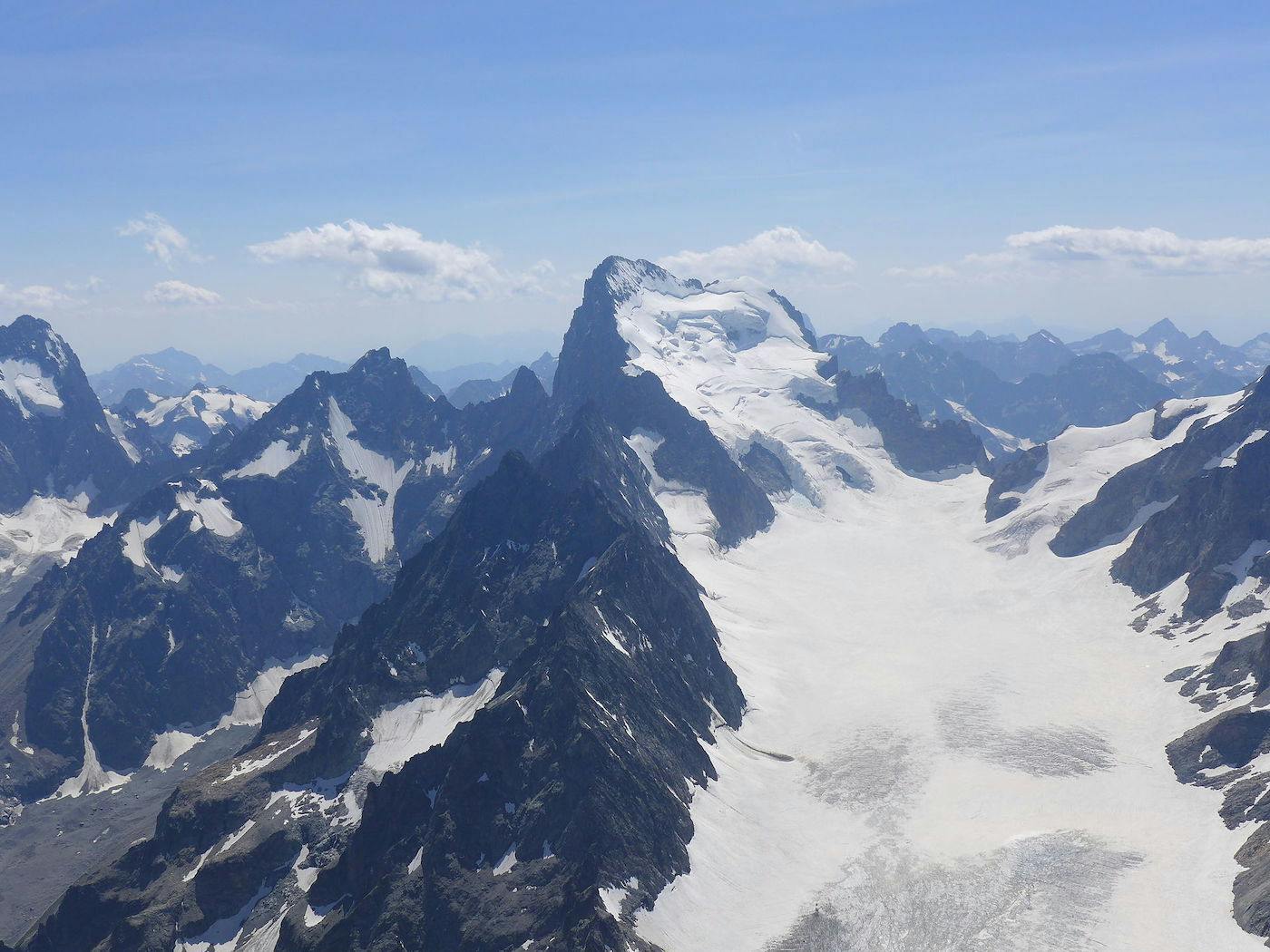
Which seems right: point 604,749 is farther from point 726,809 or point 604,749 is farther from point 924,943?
point 924,943

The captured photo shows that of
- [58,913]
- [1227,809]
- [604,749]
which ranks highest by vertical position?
[604,749]

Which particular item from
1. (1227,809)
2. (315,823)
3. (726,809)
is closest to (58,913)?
(315,823)

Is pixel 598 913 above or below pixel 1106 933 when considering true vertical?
above

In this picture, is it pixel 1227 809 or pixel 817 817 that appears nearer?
pixel 1227 809

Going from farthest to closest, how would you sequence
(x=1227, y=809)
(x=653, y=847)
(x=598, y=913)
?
(x=1227, y=809) < (x=653, y=847) < (x=598, y=913)

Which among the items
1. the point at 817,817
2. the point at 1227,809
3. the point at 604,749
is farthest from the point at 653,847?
the point at 1227,809

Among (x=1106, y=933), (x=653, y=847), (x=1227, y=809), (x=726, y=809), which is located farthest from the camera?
(x=726, y=809)

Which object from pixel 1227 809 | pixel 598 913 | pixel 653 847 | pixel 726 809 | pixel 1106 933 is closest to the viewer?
pixel 598 913

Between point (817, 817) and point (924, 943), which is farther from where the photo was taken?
point (817, 817)

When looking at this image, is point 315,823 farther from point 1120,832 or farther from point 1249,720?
point 1249,720
